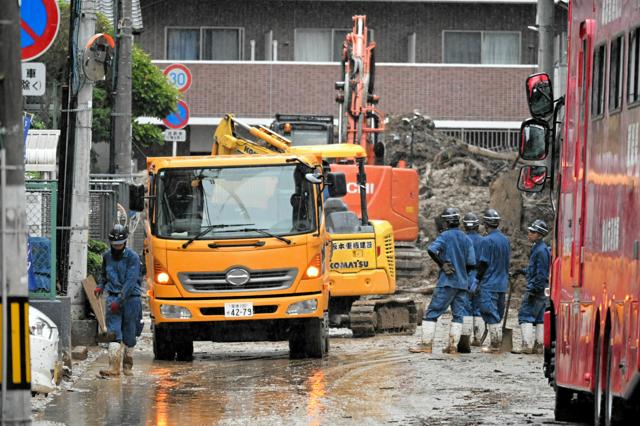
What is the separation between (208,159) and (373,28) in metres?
26.8

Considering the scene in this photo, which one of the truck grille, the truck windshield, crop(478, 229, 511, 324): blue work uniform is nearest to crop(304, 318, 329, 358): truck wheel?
the truck grille

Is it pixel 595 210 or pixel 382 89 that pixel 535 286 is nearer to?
pixel 595 210

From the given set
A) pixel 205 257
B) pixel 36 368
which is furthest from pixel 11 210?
pixel 205 257

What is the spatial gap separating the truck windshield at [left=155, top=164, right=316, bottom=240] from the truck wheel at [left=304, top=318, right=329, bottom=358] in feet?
3.89

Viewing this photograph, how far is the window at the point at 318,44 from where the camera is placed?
47.1 meters

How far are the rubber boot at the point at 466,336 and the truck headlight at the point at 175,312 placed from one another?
3942 millimetres

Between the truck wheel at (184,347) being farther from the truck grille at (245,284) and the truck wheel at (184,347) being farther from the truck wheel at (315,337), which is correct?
the truck wheel at (315,337)

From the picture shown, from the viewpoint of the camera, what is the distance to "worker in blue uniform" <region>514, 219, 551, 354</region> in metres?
21.8

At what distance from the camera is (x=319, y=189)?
2102 cm

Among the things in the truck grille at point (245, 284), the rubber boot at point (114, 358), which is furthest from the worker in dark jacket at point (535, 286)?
the rubber boot at point (114, 358)

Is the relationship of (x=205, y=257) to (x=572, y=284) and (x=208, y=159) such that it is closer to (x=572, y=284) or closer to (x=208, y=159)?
(x=208, y=159)

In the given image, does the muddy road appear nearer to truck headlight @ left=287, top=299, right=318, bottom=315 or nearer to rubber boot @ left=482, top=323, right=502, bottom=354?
rubber boot @ left=482, top=323, right=502, bottom=354

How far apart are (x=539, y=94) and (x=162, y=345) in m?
8.19

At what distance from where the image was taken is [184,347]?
2125 cm
